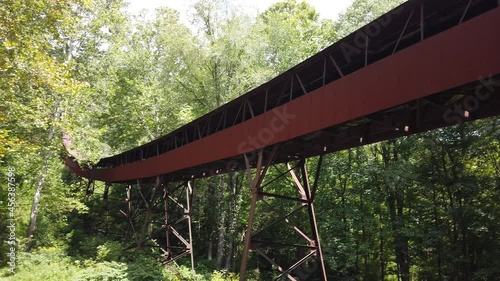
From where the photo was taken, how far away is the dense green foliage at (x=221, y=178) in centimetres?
1319

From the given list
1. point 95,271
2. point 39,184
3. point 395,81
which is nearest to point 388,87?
point 395,81

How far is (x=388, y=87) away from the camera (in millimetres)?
5652

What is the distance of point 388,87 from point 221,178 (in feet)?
43.4

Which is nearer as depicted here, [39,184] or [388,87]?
[388,87]

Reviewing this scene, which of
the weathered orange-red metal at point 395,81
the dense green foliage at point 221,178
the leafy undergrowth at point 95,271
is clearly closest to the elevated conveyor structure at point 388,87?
the weathered orange-red metal at point 395,81

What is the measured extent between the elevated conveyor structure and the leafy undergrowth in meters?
4.75

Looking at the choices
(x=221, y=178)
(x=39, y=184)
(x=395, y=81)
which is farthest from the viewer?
(x=221, y=178)

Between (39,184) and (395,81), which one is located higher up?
(39,184)

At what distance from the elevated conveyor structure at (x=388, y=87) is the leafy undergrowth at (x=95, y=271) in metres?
4.75

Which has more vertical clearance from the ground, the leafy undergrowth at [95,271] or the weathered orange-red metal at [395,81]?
the weathered orange-red metal at [395,81]

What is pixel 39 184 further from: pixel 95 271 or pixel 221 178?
pixel 221 178

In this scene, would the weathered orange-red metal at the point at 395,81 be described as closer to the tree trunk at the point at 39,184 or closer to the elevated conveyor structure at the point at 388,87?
the elevated conveyor structure at the point at 388,87

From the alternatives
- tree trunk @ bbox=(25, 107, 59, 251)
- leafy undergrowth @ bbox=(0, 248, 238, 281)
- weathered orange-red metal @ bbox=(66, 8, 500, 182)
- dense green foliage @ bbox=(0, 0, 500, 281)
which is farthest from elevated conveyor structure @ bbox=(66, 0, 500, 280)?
tree trunk @ bbox=(25, 107, 59, 251)

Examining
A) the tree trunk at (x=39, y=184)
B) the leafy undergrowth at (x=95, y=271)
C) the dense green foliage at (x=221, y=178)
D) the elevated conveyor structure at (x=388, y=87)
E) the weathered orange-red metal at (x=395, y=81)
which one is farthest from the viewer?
the tree trunk at (x=39, y=184)
